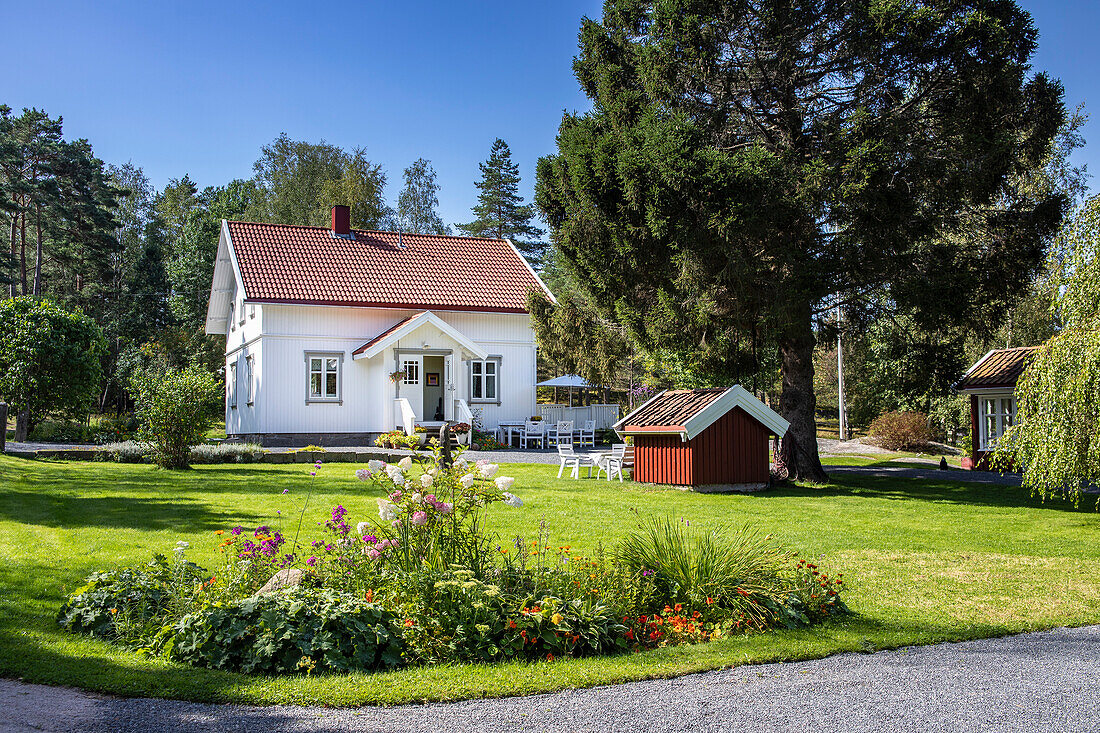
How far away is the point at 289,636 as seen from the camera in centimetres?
509

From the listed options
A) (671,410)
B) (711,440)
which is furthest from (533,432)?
(711,440)

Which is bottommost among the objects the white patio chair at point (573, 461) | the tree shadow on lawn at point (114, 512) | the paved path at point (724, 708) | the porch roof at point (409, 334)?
the paved path at point (724, 708)

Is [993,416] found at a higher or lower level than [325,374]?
lower

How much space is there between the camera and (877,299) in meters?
16.8

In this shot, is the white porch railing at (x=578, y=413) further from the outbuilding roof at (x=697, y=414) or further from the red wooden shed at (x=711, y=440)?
the red wooden shed at (x=711, y=440)

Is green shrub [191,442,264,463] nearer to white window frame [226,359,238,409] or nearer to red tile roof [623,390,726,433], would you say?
red tile roof [623,390,726,433]

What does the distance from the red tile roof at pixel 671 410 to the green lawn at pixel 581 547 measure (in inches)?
47.9

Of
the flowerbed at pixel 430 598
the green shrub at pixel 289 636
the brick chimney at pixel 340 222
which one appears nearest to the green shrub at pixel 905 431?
the brick chimney at pixel 340 222

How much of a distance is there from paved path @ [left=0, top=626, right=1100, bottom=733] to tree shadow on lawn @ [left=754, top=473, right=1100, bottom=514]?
9.45 m

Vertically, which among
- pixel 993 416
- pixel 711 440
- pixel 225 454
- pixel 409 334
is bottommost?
pixel 225 454

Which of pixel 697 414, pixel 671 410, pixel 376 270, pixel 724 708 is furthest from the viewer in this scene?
pixel 376 270

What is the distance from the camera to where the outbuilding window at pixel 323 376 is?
2492 cm

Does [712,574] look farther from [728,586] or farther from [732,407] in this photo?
[732,407]

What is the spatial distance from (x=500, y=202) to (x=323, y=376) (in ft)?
100
